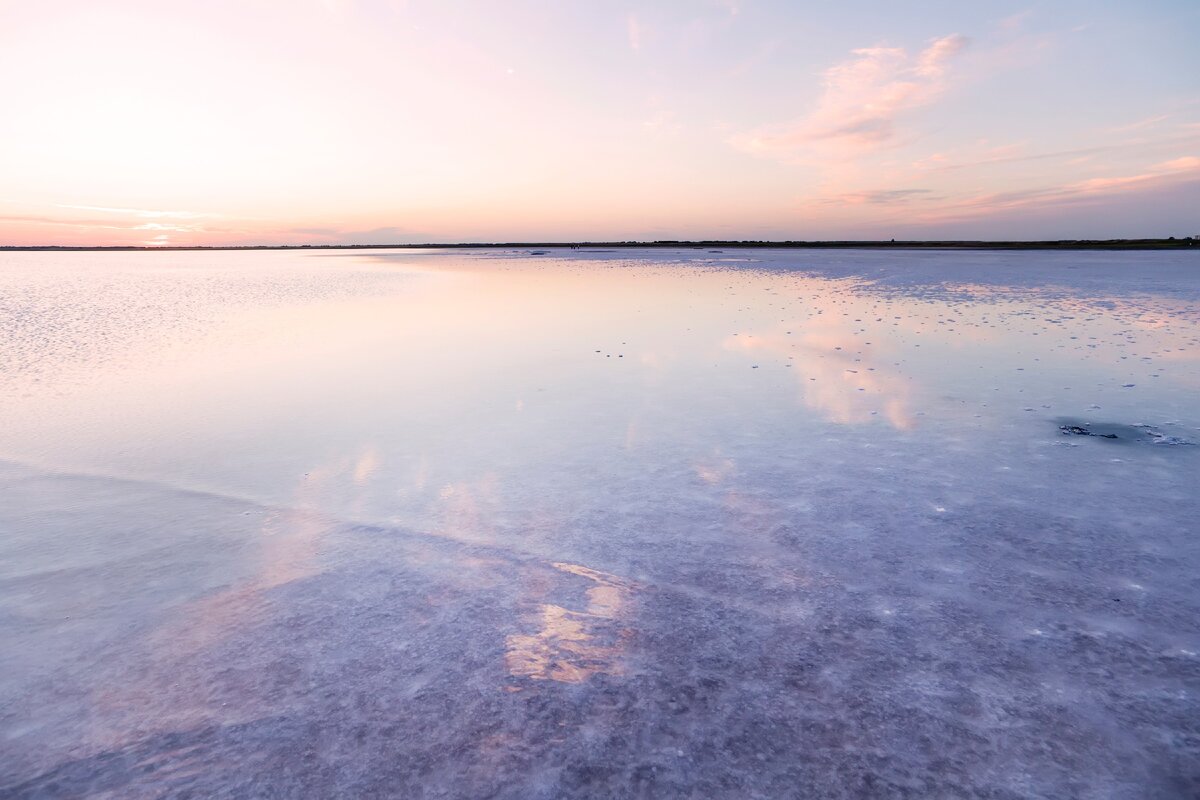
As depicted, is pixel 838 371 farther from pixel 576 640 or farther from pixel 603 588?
pixel 576 640

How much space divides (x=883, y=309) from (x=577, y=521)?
57.7ft

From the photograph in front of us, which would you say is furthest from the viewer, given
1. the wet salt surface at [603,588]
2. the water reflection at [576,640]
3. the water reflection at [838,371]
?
the water reflection at [838,371]

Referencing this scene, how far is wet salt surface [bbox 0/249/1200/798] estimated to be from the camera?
277 centimetres

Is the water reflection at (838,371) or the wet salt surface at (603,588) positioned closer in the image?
the wet salt surface at (603,588)

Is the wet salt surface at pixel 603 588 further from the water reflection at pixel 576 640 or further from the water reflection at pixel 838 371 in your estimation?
the water reflection at pixel 838 371

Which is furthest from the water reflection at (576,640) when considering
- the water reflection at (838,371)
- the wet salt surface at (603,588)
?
the water reflection at (838,371)

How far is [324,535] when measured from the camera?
A: 16.3 ft

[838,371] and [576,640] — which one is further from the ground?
[838,371]

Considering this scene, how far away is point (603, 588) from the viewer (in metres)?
4.16

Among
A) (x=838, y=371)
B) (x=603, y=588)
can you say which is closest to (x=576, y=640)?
(x=603, y=588)

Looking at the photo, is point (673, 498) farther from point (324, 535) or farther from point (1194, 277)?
point (1194, 277)

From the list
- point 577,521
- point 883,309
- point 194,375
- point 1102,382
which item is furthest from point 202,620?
point 883,309

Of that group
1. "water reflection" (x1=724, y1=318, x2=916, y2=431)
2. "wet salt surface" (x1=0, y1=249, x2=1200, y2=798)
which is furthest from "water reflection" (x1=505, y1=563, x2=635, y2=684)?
"water reflection" (x1=724, y1=318, x2=916, y2=431)

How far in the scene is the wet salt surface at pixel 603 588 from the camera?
2770mm
